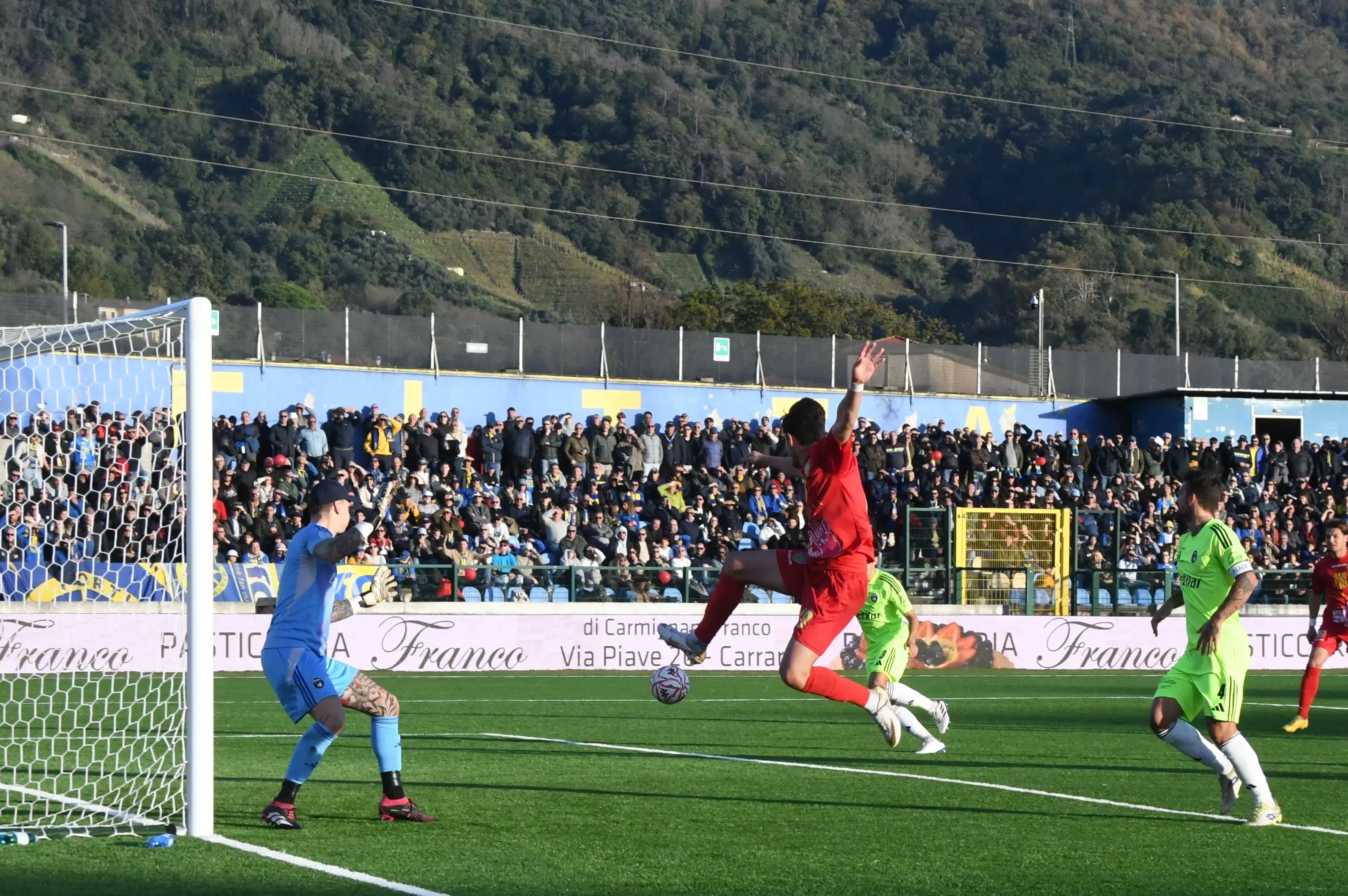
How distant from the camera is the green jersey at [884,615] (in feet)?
47.2

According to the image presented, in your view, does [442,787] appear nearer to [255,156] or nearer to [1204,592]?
[1204,592]

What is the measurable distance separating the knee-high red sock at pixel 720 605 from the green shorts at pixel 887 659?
3.86 meters

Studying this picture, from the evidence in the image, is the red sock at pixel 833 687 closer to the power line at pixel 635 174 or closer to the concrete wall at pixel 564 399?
the concrete wall at pixel 564 399

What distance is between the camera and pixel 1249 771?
32.7 ft

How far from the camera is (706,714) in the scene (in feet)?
59.9

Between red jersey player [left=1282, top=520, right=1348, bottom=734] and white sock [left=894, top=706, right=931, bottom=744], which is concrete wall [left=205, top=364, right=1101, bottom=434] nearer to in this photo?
red jersey player [left=1282, top=520, right=1348, bottom=734]

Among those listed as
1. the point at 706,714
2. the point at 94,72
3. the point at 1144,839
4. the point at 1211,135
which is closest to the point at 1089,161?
the point at 1211,135

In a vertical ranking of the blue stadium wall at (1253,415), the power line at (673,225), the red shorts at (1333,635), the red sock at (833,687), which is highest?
the power line at (673,225)

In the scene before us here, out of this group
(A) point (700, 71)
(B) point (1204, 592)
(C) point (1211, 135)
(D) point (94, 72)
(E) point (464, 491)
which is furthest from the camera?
(A) point (700, 71)

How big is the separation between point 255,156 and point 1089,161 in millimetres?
58335

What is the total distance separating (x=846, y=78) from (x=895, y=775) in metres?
133

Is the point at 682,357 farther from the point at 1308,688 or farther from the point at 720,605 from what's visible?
the point at 720,605

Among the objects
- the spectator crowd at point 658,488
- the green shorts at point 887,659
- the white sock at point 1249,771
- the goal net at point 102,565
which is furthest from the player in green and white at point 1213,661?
the spectator crowd at point 658,488

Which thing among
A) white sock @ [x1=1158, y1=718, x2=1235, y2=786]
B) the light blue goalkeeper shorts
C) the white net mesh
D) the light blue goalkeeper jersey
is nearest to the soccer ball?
the light blue goalkeeper shorts
